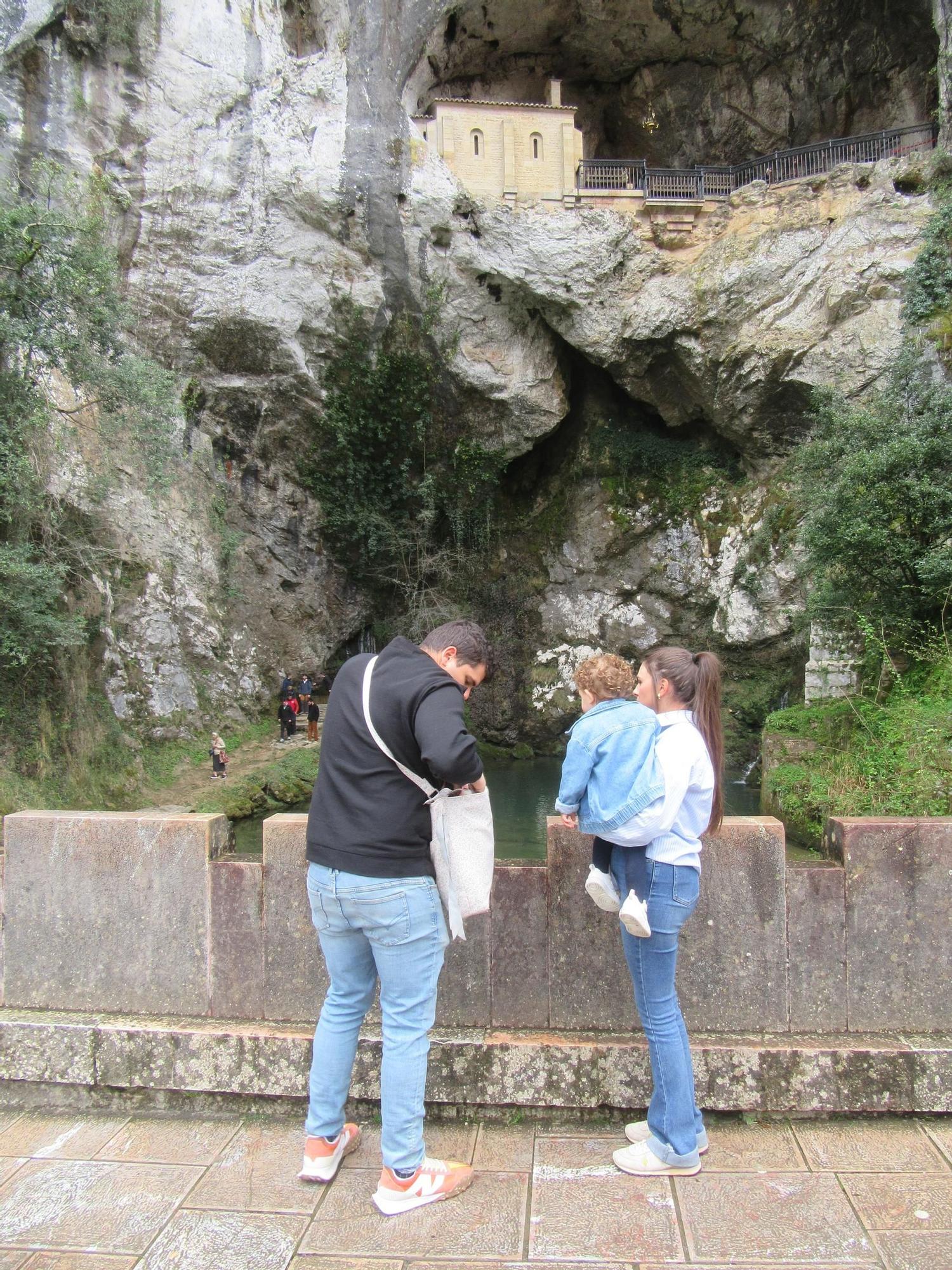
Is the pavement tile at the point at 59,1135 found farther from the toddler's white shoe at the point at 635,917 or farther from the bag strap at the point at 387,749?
the toddler's white shoe at the point at 635,917

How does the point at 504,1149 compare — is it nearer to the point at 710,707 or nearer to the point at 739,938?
the point at 739,938

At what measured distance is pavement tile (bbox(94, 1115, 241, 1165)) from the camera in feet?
8.23

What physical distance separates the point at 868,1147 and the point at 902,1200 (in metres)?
0.28

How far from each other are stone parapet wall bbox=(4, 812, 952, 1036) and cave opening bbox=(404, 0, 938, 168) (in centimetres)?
1676

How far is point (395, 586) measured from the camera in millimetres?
18797

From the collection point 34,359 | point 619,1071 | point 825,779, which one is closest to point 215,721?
point 34,359

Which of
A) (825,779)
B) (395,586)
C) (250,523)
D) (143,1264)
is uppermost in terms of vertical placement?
(250,523)

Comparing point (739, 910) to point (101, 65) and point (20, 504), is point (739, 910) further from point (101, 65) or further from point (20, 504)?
point (101, 65)

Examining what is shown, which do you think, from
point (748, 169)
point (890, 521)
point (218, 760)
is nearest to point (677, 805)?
point (890, 521)

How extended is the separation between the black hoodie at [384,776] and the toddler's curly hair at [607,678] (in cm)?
42

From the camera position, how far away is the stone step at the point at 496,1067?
103 inches

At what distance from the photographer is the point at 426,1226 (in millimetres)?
2125

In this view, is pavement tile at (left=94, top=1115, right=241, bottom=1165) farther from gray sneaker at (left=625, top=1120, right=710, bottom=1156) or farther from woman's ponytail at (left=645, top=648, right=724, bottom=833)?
woman's ponytail at (left=645, top=648, right=724, bottom=833)

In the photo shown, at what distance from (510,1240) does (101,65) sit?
1746 cm
